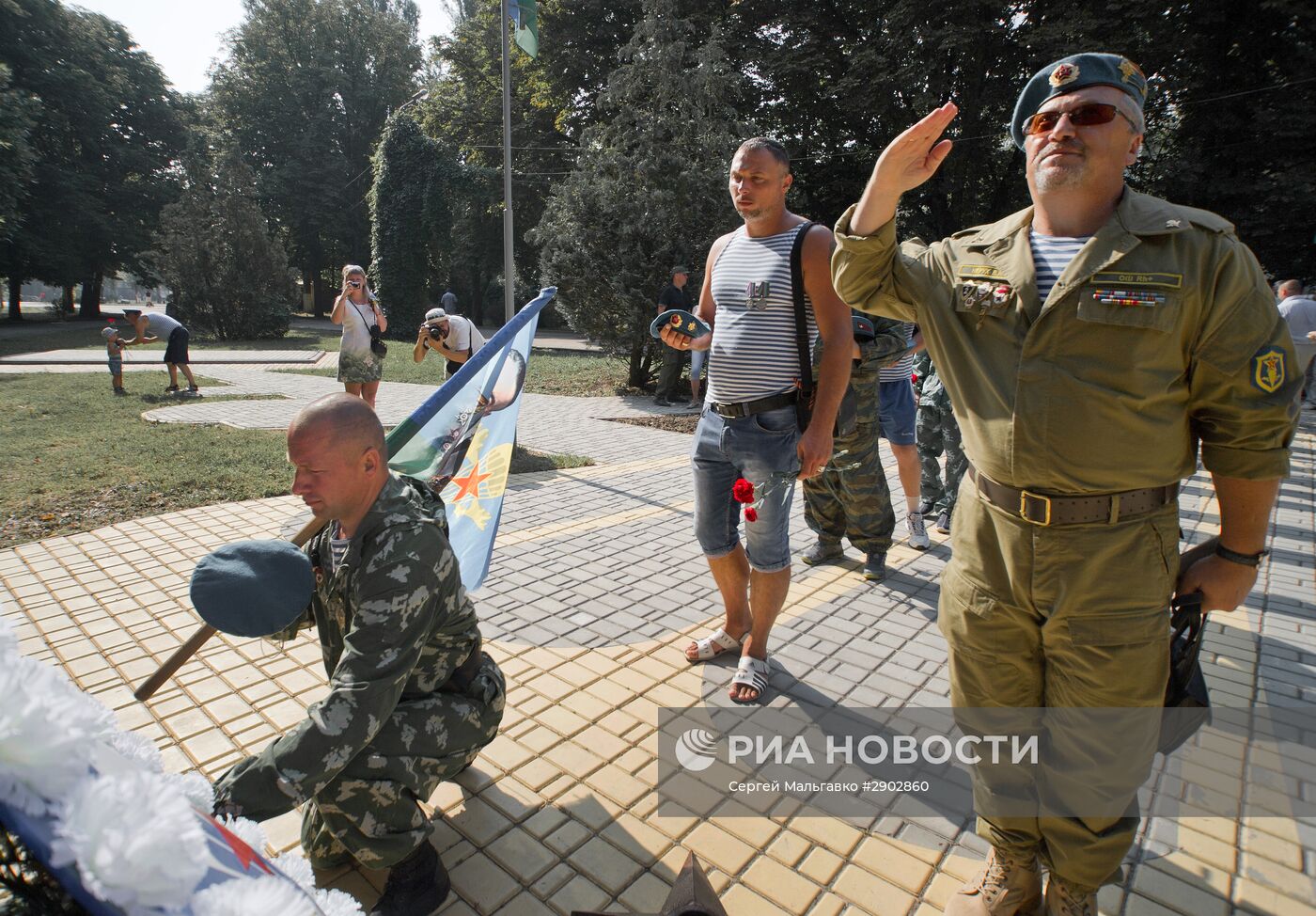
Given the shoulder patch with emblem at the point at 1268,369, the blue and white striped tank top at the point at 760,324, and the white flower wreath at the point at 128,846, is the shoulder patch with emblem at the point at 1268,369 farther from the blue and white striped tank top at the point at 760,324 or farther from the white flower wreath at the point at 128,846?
the white flower wreath at the point at 128,846

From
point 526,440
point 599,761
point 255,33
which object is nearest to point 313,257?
point 255,33

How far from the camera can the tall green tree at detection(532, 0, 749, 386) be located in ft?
43.0

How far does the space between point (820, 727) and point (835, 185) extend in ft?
71.8

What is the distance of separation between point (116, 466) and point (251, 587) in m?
7.36

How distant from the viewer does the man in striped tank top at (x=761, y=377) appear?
313 centimetres

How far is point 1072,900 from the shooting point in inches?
81.4

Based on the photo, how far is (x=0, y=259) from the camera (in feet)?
103

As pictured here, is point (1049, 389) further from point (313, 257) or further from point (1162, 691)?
point (313, 257)

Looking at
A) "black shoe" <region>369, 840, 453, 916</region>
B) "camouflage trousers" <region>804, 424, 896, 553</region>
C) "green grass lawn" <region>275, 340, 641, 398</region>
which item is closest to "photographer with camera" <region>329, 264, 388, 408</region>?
"green grass lawn" <region>275, 340, 641, 398</region>

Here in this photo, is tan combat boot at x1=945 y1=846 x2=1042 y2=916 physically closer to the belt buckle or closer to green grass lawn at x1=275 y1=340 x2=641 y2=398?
the belt buckle

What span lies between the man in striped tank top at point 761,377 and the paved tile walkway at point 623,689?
683 millimetres

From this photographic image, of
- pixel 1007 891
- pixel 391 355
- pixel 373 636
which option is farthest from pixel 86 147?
pixel 1007 891

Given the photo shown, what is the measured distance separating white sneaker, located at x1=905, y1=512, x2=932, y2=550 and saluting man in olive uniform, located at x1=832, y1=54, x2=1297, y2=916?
343 cm

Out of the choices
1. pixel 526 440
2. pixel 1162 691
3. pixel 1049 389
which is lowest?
pixel 526 440
